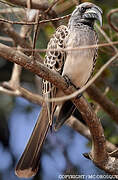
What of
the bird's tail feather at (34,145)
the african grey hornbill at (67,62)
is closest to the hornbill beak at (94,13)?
the african grey hornbill at (67,62)

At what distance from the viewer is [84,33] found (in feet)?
10.9

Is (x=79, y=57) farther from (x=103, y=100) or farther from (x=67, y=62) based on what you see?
(x=103, y=100)

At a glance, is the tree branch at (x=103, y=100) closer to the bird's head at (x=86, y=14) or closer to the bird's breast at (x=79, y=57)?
the bird's breast at (x=79, y=57)

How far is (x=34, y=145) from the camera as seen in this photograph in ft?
11.1

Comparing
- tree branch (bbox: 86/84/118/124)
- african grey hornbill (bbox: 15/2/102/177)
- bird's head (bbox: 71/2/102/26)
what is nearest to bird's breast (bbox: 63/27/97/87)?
african grey hornbill (bbox: 15/2/102/177)

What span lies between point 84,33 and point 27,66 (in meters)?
0.96

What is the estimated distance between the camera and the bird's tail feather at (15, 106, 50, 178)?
11.1 feet

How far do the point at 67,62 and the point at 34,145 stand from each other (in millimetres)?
718

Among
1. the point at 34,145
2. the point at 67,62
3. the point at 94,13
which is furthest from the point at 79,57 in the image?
the point at 34,145

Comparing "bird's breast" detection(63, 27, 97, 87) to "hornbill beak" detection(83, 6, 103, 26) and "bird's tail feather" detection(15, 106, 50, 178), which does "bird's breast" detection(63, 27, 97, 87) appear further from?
"bird's tail feather" detection(15, 106, 50, 178)

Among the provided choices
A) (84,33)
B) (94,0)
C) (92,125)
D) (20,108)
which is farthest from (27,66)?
(20,108)

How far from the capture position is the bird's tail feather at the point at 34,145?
3387 millimetres

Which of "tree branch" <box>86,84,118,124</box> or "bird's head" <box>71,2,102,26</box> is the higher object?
"bird's head" <box>71,2,102,26</box>

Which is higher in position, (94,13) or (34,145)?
(94,13)
